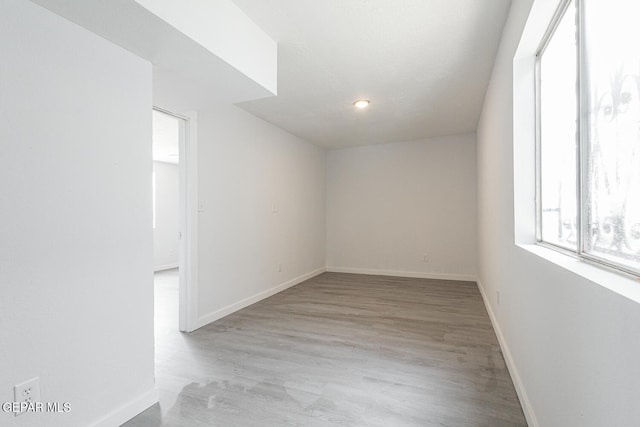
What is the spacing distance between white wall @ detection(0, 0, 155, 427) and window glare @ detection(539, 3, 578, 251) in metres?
2.20

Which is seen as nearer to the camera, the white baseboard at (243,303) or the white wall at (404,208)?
the white baseboard at (243,303)

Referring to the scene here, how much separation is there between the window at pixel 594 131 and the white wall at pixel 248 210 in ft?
9.45

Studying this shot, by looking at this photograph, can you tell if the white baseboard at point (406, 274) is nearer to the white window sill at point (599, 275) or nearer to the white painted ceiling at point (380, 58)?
the white painted ceiling at point (380, 58)

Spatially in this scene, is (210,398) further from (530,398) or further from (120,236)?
(530,398)

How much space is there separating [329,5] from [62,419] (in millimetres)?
2617

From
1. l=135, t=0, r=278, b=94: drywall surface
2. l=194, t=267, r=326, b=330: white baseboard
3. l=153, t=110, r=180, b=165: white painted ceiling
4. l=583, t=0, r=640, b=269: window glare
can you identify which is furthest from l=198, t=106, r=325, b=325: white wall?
l=583, t=0, r=640, b=269: window glare

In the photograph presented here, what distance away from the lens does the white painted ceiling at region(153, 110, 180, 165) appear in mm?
3789

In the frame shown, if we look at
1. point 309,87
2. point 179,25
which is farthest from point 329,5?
point 309,87

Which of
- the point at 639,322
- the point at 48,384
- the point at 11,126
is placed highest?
the point at 11,126

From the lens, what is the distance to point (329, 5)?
1.84 meters

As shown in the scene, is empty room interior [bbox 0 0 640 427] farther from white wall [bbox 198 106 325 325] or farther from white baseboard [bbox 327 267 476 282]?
white baseboard [bbox 327 267 476 282]

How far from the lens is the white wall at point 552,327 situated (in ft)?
2.40

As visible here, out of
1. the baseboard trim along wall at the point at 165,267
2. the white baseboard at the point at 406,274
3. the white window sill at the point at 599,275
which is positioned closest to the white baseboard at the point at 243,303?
the white baseboard at the point at 406,274

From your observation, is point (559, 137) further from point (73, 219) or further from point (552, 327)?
point (73, 219)
